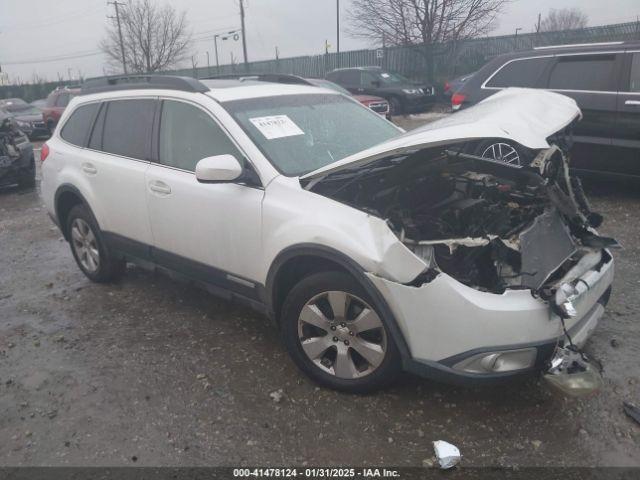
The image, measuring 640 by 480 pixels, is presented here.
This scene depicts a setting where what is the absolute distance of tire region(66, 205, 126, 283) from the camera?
465cm

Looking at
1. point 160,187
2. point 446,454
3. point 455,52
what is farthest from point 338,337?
point 455,52

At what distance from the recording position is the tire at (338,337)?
9.29 ft

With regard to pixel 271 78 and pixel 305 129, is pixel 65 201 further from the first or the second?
pixel 305 129

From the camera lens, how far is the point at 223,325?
4.01m

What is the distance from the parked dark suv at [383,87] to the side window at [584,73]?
11.5 meters

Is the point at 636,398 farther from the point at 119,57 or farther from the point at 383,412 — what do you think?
the point at 119,57

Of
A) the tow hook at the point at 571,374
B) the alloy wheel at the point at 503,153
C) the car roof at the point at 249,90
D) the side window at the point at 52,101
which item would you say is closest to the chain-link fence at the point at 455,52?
the side window at the point at 52,101

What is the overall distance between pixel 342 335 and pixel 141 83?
8.92 ft

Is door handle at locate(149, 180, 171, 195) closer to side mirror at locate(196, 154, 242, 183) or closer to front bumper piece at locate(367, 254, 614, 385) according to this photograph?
side mirror at locate(196, 154, 242, 183)

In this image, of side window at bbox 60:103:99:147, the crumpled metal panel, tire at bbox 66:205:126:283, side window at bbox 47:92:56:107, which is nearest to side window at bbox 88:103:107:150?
side window at bbox 60:103:99:147

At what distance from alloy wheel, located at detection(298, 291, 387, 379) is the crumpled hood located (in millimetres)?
737

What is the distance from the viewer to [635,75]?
19.9 feet

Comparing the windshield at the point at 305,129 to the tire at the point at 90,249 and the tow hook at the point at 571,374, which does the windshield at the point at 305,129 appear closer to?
the tow hook at the point at 571,374

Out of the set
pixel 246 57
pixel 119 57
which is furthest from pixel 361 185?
pixel 119 57
